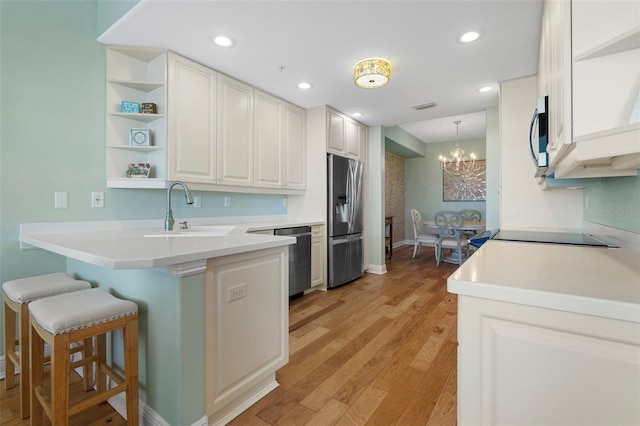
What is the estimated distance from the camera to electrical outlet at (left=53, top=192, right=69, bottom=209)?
2064 mm

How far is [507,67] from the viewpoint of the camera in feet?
8.51

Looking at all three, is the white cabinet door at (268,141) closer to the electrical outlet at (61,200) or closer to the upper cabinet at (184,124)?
the upper cabinet at (184,124)

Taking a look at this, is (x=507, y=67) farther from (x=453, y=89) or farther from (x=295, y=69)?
(x=295, y=69)

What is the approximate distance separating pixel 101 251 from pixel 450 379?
6.59ft

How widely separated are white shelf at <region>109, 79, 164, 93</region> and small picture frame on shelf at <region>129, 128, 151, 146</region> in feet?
1.16

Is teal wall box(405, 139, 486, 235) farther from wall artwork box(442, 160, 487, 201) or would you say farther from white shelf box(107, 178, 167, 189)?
white shelf box(107, 178, 167, 189)

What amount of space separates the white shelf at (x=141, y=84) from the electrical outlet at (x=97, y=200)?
891 mm

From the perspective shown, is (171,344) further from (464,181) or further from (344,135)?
(464,181)

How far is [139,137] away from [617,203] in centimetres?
319

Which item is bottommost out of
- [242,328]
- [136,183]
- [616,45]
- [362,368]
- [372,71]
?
[362,368]

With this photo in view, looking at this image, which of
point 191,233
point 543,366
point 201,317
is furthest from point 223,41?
point 543,366

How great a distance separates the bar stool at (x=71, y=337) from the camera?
3.76ft

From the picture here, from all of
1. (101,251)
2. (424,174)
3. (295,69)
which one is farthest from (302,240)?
(424,174)

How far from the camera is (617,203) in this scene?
4.94ft
